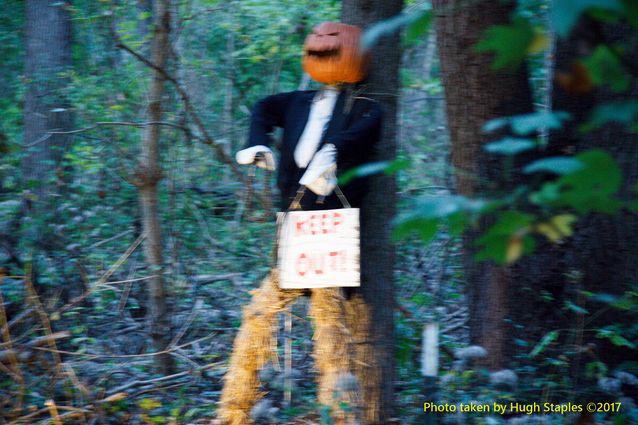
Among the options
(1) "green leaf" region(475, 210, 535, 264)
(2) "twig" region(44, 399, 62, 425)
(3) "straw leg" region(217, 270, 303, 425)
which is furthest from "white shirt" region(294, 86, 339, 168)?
(1) "green leaf" region(475, 210, 535, 264)

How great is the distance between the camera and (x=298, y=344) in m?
5.39

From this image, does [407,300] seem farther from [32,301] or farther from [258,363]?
[32,301]

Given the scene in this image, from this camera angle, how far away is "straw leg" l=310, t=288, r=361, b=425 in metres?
3.86

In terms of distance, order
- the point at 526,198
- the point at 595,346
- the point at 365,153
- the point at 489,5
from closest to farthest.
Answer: the point at 526,198, the point at 365,153, the point at 489,5, the point at 595,346

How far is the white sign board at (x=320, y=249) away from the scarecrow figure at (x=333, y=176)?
0.32 feet

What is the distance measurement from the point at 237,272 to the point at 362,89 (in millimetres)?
2626

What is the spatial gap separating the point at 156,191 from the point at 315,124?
4.48ft

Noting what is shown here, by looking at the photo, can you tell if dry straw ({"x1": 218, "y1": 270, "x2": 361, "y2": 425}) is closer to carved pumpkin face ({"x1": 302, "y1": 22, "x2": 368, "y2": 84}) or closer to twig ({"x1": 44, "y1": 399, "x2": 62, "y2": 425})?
twig ({"x1": 44, "y1": 399, "x2": 62, "y2": 425})

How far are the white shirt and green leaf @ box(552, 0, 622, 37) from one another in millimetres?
2496

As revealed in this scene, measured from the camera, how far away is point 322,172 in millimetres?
3635

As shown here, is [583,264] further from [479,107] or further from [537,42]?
[537,42]

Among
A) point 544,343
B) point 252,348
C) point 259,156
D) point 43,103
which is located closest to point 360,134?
point 259,156

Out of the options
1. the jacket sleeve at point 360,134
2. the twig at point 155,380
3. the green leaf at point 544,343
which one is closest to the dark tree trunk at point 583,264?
the green leaf at point 544,343

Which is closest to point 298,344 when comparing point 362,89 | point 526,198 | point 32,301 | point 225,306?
point 225,306
